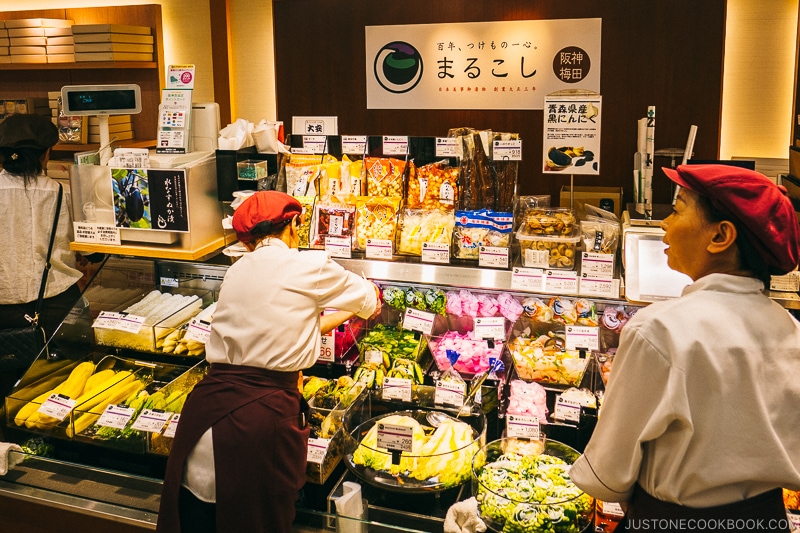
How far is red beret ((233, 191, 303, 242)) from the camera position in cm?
226

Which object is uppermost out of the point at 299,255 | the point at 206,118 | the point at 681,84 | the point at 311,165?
the point at 681,84

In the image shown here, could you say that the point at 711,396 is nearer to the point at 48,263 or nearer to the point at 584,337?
the point at 584,337

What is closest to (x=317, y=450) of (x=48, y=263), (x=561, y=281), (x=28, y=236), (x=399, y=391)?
(x=399, y=391)

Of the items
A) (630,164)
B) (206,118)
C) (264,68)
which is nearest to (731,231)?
(206,118)

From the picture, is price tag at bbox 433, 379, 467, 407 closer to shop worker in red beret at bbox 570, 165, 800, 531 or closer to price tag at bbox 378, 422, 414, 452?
price tag at bbox 378, 422, 414, 452

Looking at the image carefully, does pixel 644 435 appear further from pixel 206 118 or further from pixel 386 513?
pixel 206 118

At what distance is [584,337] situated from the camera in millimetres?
2594

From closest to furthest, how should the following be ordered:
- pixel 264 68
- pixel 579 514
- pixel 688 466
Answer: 1. pixel 688 466
2. pixel 579 514
3. pixel 264 68

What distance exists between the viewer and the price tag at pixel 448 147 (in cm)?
273

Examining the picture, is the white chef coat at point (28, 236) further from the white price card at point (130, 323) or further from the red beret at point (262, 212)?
the red beret at point (262, 212)

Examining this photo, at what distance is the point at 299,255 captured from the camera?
2.27m

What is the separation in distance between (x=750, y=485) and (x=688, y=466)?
6.3 inches

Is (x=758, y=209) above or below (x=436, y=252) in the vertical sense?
above

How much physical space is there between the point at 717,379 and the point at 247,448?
1.34 metres
